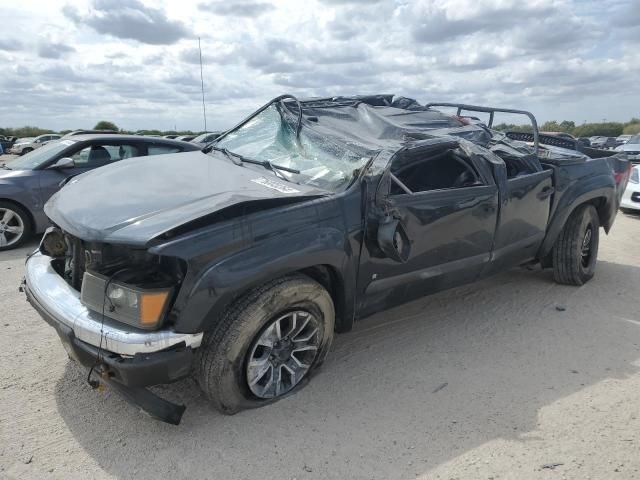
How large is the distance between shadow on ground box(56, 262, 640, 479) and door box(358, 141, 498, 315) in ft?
1.55

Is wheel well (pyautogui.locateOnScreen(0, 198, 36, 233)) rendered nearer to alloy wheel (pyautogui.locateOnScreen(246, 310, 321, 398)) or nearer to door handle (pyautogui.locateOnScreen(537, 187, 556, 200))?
alloy wheel (pyautogui.locateOnScreen(246, 310, 321, 398))

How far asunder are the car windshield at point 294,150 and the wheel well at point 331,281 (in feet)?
1.74

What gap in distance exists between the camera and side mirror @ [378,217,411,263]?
10.1ft

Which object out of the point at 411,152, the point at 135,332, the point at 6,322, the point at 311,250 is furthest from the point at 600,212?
the point at 6,322

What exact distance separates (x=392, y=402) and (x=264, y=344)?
2.92 feet

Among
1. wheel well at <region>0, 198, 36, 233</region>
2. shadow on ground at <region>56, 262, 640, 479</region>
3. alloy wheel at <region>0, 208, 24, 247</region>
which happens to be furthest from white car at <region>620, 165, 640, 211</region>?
alloy wheel at <region>0, 208, 24, 247</region>

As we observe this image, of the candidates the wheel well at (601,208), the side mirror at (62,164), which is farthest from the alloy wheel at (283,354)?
the side mirror at (62,164)

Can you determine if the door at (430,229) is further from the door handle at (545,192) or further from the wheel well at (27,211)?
the wheel well at (27,211)

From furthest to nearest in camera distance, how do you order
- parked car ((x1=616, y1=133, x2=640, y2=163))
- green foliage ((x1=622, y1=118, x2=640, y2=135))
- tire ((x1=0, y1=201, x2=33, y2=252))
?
green foliage ((x1=622, y1=118, x2=640, y2=135)), parked car ((x1=616, y1=133, x2=640, y2=163)), tire ((x1=0, y1=201, x2=33, y2=252))

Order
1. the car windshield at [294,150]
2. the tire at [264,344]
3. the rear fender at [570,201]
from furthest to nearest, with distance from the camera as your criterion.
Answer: the rear fender at [570,201] → the car windshield at [294,150] → the tire at [264,344]

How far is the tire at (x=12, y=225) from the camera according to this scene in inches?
248

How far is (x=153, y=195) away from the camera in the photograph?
3.02 meters

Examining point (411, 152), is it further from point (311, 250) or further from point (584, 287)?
point (584, 287)

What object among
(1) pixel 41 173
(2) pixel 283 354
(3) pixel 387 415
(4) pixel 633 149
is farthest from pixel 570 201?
(4) pixel 633 149
